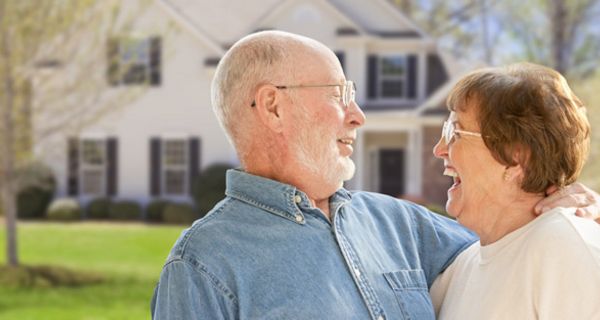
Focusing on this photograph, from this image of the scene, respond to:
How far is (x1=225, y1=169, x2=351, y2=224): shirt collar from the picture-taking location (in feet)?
7.36

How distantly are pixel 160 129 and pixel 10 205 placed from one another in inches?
277

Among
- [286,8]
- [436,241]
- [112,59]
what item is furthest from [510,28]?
[436,241]

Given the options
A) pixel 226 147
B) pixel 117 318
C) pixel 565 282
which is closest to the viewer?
pixel 565 282

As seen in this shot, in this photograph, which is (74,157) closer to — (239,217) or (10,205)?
(10,205)

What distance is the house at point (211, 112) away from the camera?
18750mm

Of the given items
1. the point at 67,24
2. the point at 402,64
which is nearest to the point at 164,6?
the point at 402,64

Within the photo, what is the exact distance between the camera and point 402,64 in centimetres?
1980

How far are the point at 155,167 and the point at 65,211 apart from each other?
2283 millimetres

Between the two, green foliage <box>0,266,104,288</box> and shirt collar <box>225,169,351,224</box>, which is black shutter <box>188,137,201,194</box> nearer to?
green foliage <box>0,266,104,288</box>

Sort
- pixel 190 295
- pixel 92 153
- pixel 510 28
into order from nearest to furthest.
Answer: pixel 190 295, pixel 92 153, pixel 510 28

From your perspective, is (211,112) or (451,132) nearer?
(451,132)

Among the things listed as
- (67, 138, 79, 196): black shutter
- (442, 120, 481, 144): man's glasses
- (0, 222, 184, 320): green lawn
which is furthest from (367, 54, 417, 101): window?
(442, 120, 481, 144): man's glasses

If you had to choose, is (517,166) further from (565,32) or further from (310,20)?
(565,32)

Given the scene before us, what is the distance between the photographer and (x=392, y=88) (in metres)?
19.9
